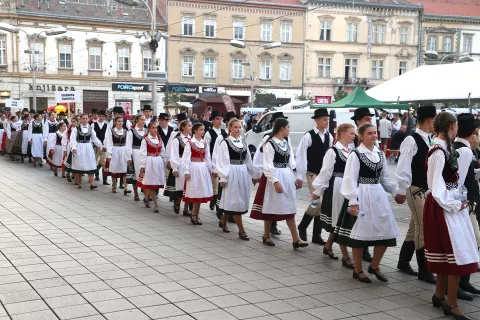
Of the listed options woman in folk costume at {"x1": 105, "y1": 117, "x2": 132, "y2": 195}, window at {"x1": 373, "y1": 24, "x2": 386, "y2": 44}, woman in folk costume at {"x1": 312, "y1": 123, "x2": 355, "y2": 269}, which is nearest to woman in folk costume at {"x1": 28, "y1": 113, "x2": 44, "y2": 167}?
woman in folk costume at {"x1": 105, "y1": 117, "x2": 132, "y2": 195}

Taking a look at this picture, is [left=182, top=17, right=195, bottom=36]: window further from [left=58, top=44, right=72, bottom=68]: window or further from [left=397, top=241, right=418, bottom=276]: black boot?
[left=397, top=241, right=418, bottom=276]: black boot

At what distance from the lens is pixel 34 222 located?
9383 mm

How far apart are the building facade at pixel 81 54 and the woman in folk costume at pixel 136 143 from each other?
2770cm

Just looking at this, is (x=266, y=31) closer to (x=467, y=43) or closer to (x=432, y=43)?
(x=432, y=43)

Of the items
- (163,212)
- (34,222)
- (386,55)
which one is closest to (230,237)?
(163,212)

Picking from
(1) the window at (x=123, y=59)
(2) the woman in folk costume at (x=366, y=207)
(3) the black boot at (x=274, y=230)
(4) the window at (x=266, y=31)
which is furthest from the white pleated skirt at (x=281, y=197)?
(4) the window at (x=266, y=31)

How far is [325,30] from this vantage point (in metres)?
50.9

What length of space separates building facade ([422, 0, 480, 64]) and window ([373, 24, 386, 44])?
423 centimetres

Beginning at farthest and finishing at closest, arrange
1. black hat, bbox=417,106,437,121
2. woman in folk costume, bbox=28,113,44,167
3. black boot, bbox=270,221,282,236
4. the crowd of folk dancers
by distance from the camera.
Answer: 1. woman in folk costume, bbox=28,113,44,167
2. black boot, bbox=270,221,282,236
3. black hat, bbox=417,106,437,121
4. the crowd of folk dancers

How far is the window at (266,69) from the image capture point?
1941 inches

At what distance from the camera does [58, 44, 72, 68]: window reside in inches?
1692

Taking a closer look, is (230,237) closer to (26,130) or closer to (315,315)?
(315,315)

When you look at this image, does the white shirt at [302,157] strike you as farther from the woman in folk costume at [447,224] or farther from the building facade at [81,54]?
the building facade at [81,54]

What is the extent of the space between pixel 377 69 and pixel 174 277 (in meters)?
49.2
